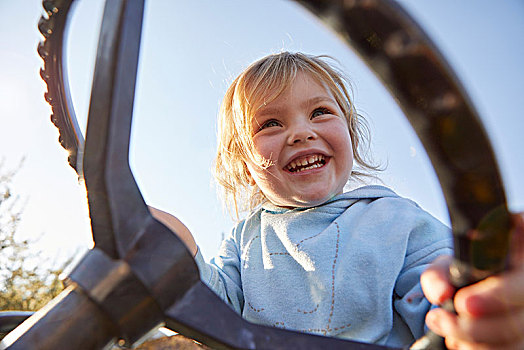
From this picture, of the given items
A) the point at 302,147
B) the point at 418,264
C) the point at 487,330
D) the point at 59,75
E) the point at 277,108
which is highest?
the point at 59,75

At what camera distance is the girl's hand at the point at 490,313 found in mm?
254

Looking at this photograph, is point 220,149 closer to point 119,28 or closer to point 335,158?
point 335,158

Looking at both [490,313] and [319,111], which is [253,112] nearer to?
[319,111]

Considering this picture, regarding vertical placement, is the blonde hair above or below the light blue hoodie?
above

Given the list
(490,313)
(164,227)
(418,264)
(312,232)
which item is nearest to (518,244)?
(490,313)

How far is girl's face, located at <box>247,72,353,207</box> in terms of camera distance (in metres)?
0.97

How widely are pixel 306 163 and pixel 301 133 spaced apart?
0.07 metres

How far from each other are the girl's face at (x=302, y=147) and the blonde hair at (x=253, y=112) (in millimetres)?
33

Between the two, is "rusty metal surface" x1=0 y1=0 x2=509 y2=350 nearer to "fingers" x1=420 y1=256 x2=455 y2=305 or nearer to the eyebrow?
"fingers" x1=420 y1=256 x2=455 y2=305

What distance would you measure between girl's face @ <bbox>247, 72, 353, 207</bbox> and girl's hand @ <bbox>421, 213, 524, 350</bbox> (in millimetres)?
673

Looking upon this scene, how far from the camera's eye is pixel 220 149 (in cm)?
141

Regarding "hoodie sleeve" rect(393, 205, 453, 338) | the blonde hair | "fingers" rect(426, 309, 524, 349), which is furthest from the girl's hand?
the blonde hair

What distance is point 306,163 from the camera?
979 mm

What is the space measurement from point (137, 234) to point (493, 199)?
0.75 feet
